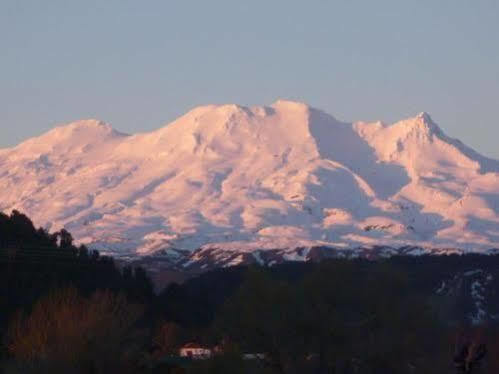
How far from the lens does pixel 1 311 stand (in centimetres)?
6531

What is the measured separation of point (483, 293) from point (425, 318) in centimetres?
5422

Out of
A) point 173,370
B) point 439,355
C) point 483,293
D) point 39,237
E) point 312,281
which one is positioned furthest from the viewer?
point 483,293

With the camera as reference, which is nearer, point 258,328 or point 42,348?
point 42,348

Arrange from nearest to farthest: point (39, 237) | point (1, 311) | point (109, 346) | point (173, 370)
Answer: point (109, 346) < point (173, 370) < point (1, 311) < point (39, 237)

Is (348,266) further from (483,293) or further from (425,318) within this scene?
(483,293)

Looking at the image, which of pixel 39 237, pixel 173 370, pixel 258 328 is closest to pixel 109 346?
pixel 173 370

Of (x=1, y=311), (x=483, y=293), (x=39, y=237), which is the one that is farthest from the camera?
(x=483, y=293)

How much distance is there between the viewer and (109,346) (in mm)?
44375

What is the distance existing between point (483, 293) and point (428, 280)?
196 inches

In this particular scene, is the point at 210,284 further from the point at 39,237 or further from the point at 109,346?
the point at 109,346

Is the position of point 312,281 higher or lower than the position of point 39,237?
lower

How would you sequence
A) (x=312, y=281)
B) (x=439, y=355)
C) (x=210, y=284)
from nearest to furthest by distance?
(x=439, y=355)
(x=312, y=281)
(x=210, y=284)

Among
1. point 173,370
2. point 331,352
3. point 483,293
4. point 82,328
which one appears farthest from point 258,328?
point 483,293

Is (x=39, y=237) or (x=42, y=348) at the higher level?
(x=39, y=237)
